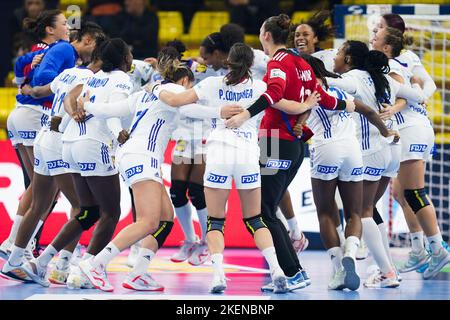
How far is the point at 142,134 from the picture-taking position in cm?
870

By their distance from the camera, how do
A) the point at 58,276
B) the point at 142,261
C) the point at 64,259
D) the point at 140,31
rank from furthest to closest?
the point at 140,31 < the point at 64,259 < the point at 58,276 < the point at 142,261

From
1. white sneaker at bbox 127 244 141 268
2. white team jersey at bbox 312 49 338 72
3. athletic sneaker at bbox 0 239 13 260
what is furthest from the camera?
white sneaker at bbox 127 244 141 268

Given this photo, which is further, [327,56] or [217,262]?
[327,56]

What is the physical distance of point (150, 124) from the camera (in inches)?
343

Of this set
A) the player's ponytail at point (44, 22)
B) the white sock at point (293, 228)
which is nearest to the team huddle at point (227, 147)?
the player's ponytail at point (44, 22)

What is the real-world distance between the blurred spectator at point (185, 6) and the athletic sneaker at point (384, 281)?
27.7 feet

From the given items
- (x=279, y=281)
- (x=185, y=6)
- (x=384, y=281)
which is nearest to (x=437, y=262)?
(x=384, y=281)

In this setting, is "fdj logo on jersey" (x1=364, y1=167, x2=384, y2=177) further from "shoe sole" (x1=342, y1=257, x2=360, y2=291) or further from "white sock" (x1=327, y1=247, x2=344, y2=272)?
"shoe sole" (x1=342, y1=257, x2=360, y2=291)

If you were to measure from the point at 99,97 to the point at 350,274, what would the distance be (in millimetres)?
2633

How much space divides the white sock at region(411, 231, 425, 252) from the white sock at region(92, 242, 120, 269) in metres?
3.39

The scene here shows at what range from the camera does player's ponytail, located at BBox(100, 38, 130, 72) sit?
29.5 feet

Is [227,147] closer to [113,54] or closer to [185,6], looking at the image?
[113,54]

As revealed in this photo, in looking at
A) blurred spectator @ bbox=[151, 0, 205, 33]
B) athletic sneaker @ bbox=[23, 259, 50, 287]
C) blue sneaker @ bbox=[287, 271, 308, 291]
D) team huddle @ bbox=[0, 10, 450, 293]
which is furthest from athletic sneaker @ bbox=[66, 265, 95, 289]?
blurred spectator @ bbox=[151, 0, 205, 33]
